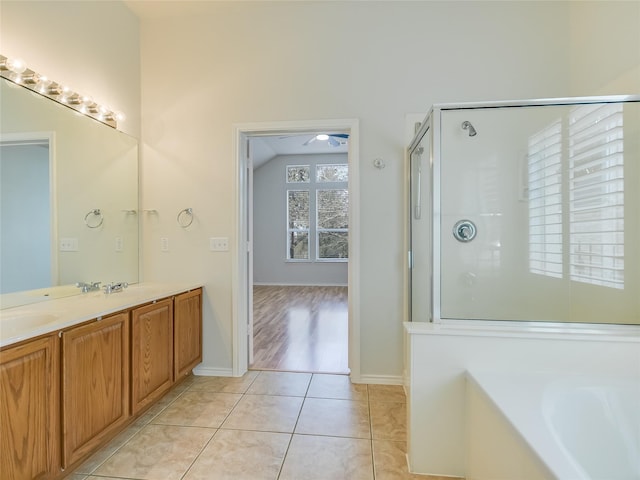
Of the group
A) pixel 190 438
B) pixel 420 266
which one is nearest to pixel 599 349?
pixel 420 266

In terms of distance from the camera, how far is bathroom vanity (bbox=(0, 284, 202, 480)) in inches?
45.6

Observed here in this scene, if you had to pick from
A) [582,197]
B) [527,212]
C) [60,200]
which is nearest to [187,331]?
[60,200]

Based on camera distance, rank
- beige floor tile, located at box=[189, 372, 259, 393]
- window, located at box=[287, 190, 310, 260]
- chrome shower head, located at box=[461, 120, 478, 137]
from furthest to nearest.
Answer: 1. window, located at box=[287, 190, 310, 260]
2. beige floor tile, located at box=[189, 372, 259, 393]
3. chrome shower head, located at box=[461, 120, 478, 137]

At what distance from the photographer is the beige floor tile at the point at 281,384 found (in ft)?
7.44

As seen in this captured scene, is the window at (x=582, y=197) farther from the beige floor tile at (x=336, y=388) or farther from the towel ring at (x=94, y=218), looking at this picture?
the towel ring at (x=94, y=218)

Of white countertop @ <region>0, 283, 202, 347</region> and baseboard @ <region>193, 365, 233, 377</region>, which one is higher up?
white countertop @ <region>0, 283, 202, 347</region>

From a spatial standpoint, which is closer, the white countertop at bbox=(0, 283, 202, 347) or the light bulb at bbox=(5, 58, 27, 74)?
the white countertop at bbox=(0, 283, 202, 347)

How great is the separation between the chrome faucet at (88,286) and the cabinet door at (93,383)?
532 mm

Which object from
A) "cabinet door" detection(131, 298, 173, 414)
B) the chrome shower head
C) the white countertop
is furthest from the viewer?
the chrome shower head

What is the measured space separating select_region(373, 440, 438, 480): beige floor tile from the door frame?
0.74m

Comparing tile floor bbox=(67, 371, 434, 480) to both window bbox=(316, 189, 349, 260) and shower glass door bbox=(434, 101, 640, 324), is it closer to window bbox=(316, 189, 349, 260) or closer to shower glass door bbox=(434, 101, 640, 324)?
shower glass door bbox=(434, 101, 640, 324)

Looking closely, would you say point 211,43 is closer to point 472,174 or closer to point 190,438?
point 472,174

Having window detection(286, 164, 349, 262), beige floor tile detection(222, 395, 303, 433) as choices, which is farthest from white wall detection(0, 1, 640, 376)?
window detection(286, 164, 349, 262)

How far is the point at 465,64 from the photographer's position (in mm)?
2375
